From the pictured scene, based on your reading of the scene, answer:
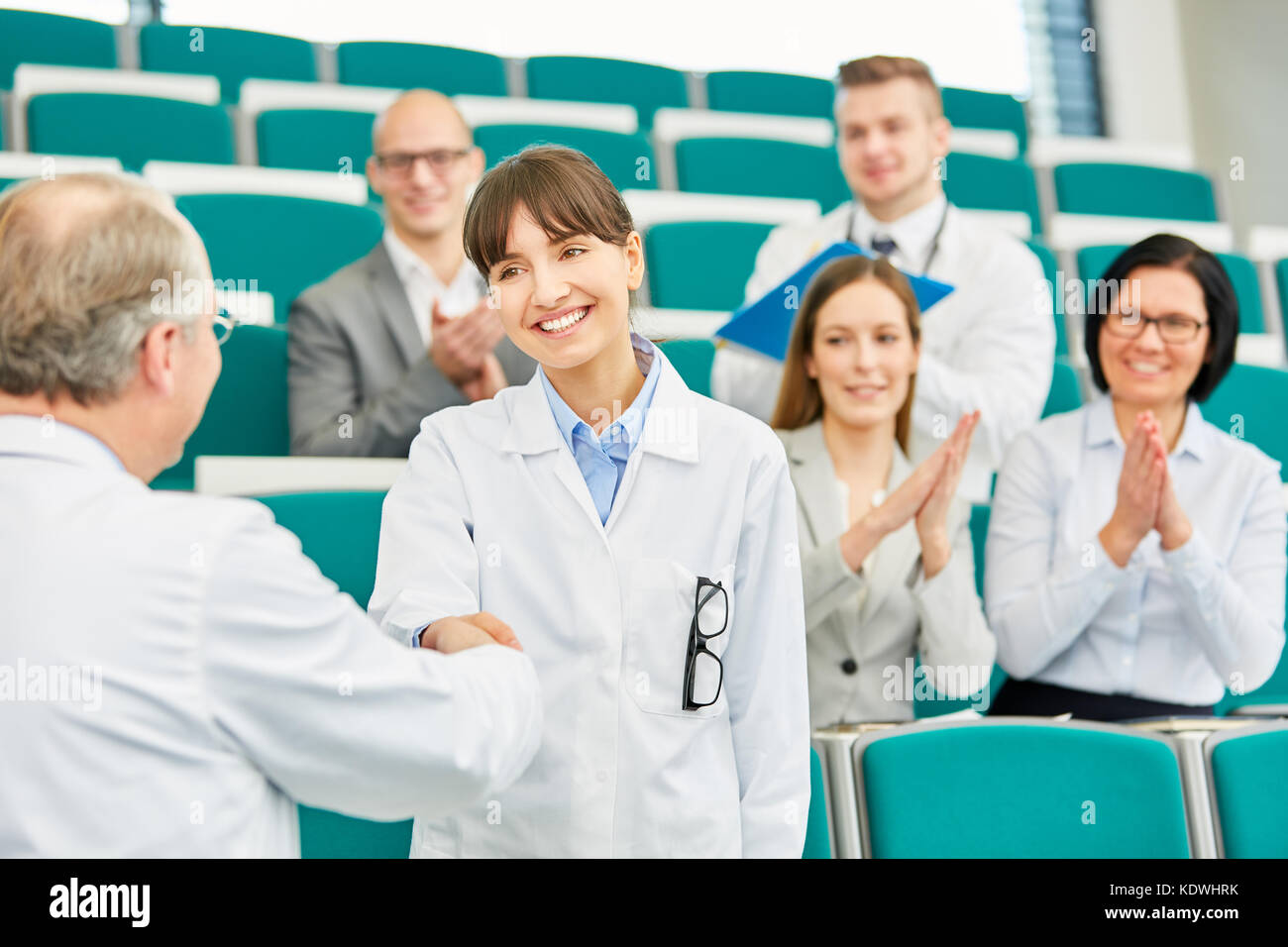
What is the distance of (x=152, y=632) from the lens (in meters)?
0.98

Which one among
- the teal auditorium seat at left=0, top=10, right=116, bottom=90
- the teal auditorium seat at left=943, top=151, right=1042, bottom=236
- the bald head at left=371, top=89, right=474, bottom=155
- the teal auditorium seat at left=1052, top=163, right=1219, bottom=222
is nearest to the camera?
the bald head at left=371, top=89, right=474, bottom=155

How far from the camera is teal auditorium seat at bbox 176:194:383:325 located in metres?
3.19

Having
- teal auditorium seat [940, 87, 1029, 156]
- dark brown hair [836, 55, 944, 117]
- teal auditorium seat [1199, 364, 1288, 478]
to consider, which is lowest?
teal auditorium seat [1199, 364, 1288, 478]

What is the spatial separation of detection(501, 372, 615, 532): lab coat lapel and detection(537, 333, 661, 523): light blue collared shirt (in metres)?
0.02

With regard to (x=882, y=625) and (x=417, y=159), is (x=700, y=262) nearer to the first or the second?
(x=417, y=159)

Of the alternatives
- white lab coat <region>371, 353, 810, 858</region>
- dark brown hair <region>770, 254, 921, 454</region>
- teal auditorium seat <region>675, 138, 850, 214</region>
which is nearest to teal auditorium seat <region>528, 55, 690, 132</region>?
teal auditorium seat <region>675, 138, 850, 214</region>

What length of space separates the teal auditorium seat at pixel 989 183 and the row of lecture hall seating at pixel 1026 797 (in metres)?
2.92

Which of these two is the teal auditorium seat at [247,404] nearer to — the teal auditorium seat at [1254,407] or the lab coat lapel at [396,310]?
the lab coat lapel at [396,310]

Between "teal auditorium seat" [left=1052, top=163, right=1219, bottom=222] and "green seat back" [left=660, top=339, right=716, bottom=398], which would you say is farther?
"teal auditorium seat" [left=1052, top=163, right=1219, bottom=222]

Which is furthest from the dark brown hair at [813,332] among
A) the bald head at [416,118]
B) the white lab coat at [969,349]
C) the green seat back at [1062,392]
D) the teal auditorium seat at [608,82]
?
the teal auditorium seat at [608,82]

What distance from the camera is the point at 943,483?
2.16 meters

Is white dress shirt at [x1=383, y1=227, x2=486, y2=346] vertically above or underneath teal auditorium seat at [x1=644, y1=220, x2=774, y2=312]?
underneath

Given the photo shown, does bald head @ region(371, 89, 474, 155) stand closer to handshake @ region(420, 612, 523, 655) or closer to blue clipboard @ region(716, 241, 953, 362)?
blue clipboard @ region(716, 241, 953, 362)
